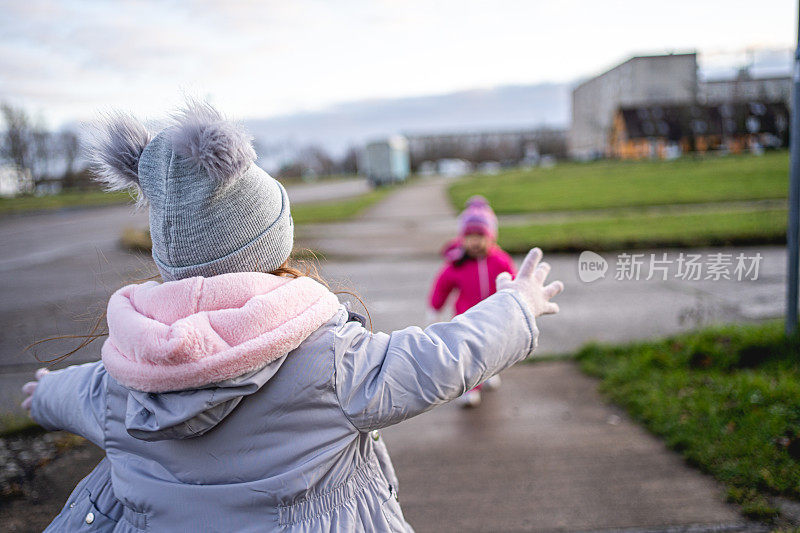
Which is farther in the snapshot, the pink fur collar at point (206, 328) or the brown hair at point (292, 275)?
the brown hair at point (292, 275)

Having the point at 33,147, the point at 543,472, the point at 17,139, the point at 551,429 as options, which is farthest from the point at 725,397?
the point at 33,147

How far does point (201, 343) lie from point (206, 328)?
0.03 metres

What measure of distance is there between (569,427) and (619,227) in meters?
8.63

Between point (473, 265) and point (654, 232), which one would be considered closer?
point (473, 265)

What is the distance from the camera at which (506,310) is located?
1482mm

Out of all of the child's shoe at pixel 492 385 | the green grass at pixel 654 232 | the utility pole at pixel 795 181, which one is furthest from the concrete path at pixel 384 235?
the utility pole at pixel 795 181

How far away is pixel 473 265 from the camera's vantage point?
4.40 meters

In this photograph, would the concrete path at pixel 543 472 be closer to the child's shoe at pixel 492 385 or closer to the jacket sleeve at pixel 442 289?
the child's shoe at pixel 492 385

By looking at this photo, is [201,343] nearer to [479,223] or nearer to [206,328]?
[206,328]

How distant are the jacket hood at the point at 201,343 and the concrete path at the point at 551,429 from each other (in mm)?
478

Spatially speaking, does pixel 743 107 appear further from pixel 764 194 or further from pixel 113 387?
pixel 113 387

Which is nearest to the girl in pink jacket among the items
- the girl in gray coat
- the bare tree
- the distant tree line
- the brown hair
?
the brown hair

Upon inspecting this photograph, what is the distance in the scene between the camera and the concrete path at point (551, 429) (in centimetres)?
278

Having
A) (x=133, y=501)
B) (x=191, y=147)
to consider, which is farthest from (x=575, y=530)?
(x=191, y=147)
